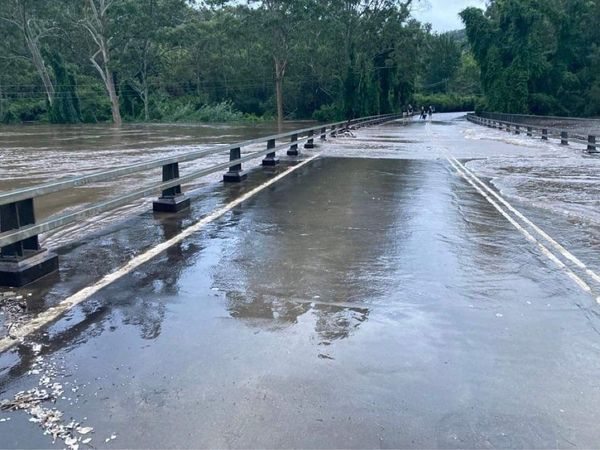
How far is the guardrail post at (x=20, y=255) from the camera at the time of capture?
620 cm

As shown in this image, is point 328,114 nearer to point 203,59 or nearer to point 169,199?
point 203,59

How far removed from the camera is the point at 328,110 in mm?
78438

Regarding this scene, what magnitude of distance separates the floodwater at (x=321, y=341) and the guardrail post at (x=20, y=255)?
0.18m

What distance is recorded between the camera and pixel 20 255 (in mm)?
6367

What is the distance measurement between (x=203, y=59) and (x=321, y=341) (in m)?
86.3

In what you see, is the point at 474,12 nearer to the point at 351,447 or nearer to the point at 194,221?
the point at 194,221

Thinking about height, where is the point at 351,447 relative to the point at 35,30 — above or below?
below

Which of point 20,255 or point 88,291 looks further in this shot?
point 20,255

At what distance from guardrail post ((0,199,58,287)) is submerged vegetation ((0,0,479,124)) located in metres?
62.9

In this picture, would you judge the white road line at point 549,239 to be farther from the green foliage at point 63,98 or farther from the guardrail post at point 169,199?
the green foliage at point 63,98

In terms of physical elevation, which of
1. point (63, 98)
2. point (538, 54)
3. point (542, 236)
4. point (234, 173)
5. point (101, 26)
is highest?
point (101, 26)

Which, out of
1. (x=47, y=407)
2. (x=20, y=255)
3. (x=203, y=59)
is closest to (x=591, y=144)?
(x=20, y=255)

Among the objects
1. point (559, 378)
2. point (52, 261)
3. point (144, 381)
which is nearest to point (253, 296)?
point (144, 381)

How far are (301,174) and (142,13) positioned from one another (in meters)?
60.0
